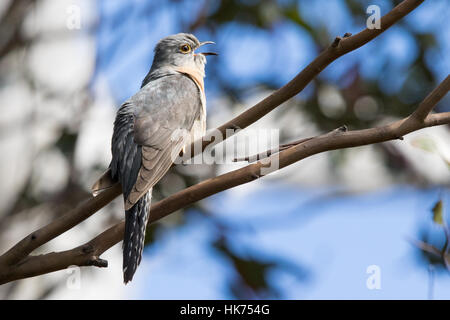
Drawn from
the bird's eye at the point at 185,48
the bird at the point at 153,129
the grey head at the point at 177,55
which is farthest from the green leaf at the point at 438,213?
the bird's eye at the point at 185,48

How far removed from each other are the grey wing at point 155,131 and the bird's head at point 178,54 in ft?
1.24

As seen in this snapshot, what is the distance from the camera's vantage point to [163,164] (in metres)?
3.74

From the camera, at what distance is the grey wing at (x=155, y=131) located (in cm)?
357

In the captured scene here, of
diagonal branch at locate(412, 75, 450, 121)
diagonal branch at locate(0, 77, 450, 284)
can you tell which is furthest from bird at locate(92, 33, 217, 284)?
diagonal branch at locate(412, 75, 450, 121)

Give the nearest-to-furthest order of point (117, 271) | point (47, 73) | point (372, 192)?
point (47, 73)
point (117, 271)
point (372, 192)

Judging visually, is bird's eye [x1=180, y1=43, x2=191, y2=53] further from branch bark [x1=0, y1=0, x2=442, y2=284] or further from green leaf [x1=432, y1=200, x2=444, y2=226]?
green leaf [x1=432, y1=200, x2=444, y2=226]

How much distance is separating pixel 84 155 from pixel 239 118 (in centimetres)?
461

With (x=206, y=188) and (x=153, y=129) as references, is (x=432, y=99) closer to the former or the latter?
(x=206, y=188)

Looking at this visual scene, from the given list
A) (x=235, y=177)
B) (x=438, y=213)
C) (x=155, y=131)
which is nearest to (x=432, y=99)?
(x=438, y=213)

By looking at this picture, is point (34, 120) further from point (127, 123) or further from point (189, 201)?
point (189, 201)

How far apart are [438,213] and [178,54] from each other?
2.60m

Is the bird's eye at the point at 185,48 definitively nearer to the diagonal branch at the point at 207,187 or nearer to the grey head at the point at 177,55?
the grey head at the point at 177,55

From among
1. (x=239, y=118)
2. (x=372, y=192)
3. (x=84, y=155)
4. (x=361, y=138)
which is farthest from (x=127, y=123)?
(x=372, y=192)

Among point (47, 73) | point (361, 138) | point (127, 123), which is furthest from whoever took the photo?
point (47, 73)
